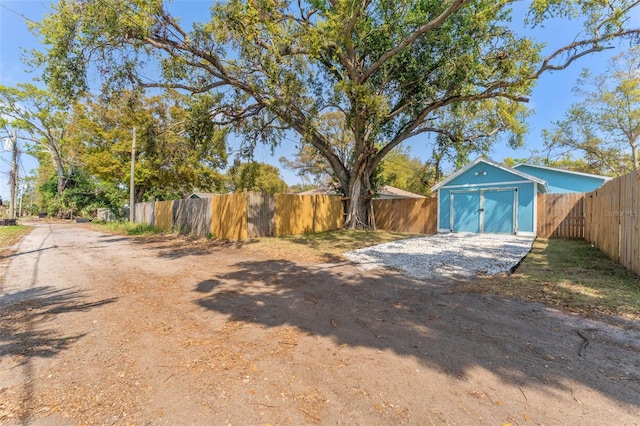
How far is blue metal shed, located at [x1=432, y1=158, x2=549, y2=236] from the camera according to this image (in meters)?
12.3

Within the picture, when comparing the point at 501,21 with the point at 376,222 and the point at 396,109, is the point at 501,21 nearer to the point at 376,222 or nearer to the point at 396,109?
the point at 396,109

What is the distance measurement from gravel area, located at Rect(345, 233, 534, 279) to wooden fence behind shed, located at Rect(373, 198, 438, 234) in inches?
196

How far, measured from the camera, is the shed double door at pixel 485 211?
12750 mm

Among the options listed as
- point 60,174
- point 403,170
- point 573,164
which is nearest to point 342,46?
→ point 403,170

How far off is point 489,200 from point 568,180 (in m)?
8.64

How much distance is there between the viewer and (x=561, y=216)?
11.8m

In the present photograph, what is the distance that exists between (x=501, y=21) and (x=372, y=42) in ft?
13.8

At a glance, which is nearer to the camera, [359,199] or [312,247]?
[312,247]

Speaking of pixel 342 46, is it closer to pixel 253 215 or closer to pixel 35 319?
pixel 253 215

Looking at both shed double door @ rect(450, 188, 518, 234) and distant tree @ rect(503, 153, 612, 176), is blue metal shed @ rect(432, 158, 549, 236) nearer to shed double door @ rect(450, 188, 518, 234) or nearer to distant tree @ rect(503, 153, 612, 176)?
shed double door @ rect(450, 188, 518, 234)

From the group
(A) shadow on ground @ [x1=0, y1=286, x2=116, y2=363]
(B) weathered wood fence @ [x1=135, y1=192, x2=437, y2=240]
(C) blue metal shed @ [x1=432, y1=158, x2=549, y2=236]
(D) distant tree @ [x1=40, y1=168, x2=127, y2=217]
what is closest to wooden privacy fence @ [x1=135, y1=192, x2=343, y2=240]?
(B) weathered wood fence @ [x1=135, y1=192, x2=437, y2=240]

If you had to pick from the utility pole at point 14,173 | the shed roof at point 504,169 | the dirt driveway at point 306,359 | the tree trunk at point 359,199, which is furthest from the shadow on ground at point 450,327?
the utility pole at point 14,173

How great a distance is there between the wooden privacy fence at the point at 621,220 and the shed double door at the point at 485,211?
173 inches

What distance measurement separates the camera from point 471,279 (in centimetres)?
547
